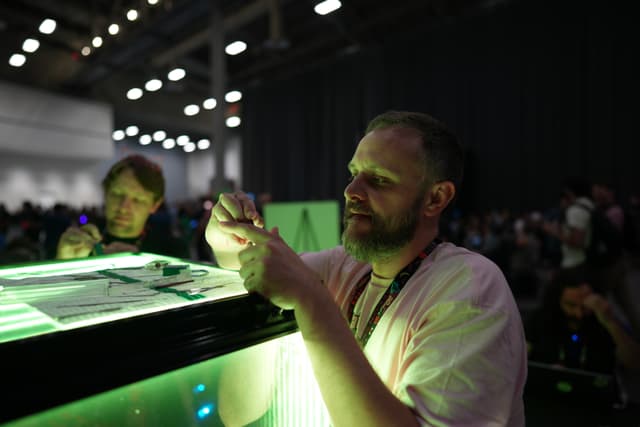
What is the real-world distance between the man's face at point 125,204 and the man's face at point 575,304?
241cm

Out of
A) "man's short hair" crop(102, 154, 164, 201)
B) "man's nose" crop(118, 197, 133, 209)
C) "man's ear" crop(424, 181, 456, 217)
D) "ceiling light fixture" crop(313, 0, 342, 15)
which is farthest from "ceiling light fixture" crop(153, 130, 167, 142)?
"man's ear" crop(424, 181, 456, 217)

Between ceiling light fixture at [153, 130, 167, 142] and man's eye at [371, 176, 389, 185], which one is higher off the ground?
ceiling light fixture at [153, 130, 167, 142]

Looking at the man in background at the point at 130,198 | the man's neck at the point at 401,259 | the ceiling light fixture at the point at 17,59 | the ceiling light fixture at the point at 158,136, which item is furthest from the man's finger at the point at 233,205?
the ceiling light fixture at the point at 158,136

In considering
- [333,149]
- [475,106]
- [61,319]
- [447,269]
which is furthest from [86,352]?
[333,149]

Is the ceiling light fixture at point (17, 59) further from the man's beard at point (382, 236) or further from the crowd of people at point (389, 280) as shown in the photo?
the man's beard at point (382, 236)

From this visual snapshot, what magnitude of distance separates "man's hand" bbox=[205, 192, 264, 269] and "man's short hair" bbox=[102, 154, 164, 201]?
0.76 meters

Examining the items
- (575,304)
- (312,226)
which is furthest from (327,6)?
(575,304)

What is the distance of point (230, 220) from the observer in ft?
2.82

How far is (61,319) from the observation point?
0.48 m

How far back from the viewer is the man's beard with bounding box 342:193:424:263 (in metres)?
0.89

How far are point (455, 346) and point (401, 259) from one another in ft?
1.02

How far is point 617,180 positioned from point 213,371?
9326mm

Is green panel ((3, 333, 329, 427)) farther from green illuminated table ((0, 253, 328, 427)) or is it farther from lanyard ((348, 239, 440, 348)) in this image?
lanyard ((348, 239, 440, 348))

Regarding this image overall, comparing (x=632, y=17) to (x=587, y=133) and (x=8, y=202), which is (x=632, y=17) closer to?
(x=587, y=133)
